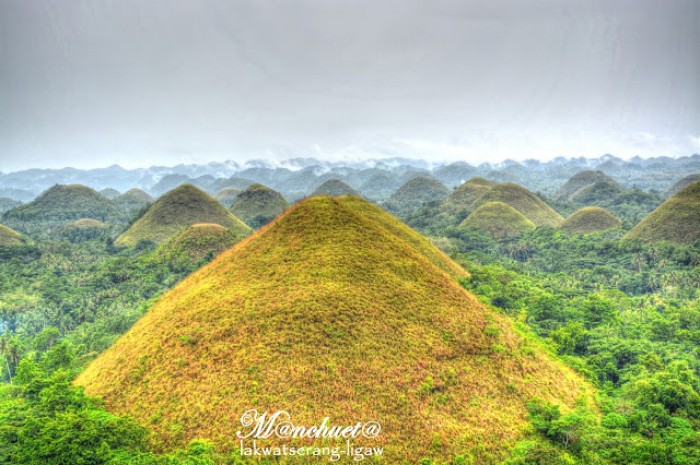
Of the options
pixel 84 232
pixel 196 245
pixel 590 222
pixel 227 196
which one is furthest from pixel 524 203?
pixel 227 196

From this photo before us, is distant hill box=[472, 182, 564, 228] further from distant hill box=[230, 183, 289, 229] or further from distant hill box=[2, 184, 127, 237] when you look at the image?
distant hill box=[2, 184, 127, 237]

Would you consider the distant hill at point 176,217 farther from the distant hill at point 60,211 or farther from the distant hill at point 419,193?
the distant hill at point 419,193

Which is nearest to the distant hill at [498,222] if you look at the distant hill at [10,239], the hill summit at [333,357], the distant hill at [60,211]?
the hill summit at [333,357]

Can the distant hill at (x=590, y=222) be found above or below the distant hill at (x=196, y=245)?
below

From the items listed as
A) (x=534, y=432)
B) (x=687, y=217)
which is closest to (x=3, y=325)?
(x=534, y=432)

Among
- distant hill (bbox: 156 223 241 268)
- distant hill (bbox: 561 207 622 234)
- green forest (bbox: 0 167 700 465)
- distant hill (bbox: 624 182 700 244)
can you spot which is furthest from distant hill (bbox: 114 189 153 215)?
distant hill (bbox: 624 182 700 244)
